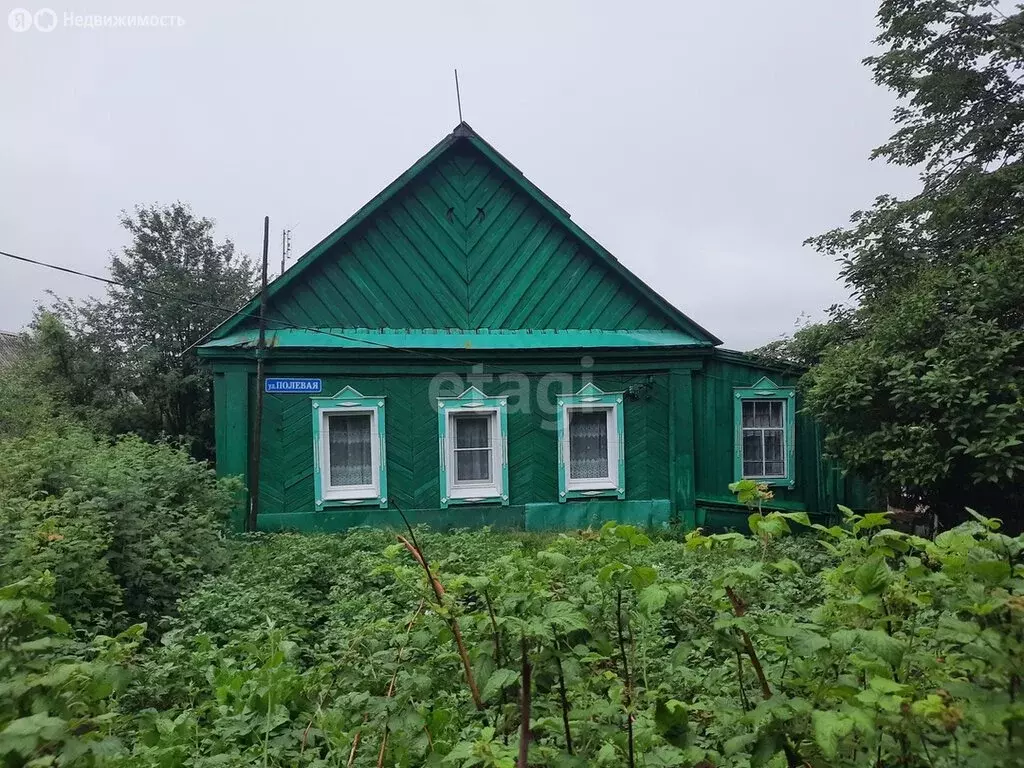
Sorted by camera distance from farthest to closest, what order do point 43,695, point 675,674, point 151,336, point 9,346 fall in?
point 9,346 → point 151,336 → point 675,674 → point 43,695

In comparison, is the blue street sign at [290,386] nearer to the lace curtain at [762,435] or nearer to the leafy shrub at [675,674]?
the leafy shrub at [675,674]

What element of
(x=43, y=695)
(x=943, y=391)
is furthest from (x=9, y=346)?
(x=943, y=391)

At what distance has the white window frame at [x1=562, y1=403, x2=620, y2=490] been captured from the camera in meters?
8.60

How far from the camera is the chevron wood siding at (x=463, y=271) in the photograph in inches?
331

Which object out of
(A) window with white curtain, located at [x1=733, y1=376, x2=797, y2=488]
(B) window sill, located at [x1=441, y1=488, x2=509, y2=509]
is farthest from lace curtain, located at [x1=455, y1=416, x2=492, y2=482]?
(A) window with white curtain, located at [x1=733, y1=376, x2=797, y2=488]

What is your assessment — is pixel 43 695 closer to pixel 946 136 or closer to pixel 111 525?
pixel 111 525

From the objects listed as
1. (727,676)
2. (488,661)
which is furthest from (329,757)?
(727,676)

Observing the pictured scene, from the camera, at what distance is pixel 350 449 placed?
8.33m

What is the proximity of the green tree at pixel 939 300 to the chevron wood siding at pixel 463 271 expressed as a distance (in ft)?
9.76

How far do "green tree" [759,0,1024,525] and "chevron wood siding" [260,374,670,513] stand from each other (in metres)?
2.31

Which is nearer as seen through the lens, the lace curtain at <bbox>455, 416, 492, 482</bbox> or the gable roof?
the gable roof

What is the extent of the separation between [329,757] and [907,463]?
6.76 meters

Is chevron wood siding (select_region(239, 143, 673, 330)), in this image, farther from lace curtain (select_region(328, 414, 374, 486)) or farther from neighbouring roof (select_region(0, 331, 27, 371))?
neighbouring roof (select_region(0, 331, 27, 371))

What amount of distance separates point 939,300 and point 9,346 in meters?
29.3
